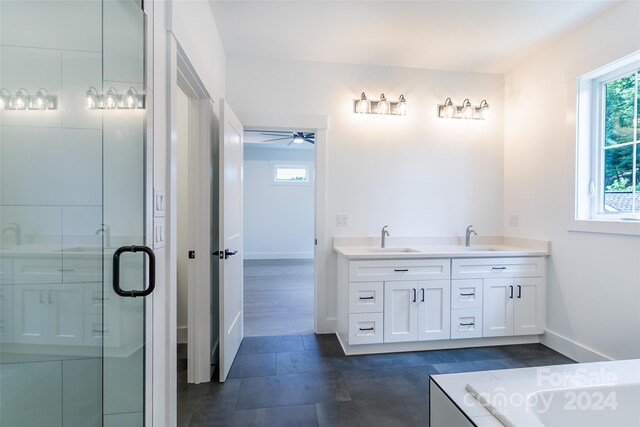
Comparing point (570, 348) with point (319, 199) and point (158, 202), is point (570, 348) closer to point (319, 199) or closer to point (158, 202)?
point (319, 199)

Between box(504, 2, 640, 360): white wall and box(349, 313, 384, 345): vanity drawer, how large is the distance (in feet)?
5.20

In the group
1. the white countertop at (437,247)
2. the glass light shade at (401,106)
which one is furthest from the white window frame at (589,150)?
the glass light shade at (401,106)

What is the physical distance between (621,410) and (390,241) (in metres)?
1.88

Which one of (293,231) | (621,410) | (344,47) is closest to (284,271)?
(293,231)

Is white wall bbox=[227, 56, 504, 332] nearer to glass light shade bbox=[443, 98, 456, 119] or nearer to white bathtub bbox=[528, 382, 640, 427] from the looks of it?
glass light shade bbox=[443, 98, 456, 119]

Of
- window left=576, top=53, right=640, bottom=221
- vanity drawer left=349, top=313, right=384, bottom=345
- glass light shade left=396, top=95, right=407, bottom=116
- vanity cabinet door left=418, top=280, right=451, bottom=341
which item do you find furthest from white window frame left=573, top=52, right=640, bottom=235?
vanity drawer left=349, top=313, right=384, bottom=345

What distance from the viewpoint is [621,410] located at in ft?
3.51

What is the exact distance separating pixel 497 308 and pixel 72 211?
2976 mm

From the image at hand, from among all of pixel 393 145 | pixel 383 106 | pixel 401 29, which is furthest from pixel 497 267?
pixel 401 29

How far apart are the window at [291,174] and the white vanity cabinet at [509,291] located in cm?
480

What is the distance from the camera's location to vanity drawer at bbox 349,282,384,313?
2.31m

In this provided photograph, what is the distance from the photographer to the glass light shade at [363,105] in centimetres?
273

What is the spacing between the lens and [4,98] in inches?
32.9

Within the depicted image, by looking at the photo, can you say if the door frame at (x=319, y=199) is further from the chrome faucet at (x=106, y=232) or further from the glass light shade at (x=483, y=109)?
the chrome faucet at (x=106, y=232)
